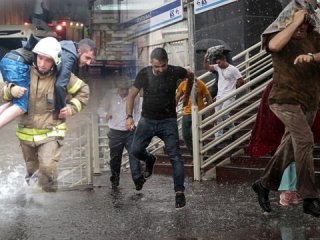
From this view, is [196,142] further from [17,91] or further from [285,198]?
[17,91]

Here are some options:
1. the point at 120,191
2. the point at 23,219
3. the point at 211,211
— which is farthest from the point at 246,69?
the point at 23,219

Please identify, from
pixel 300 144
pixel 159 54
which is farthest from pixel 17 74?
pixel 300 144

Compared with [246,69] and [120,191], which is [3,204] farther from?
[246,69]

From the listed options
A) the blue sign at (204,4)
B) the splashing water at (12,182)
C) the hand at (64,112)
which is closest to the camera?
the hand at (64,112)

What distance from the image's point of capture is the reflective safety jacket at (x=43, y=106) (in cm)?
437

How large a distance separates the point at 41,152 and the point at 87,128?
192cm

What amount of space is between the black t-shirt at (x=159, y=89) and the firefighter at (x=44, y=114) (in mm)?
1371

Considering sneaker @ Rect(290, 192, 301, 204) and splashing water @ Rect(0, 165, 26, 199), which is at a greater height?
splashing water @ Rect(0, 165, 26, 199)

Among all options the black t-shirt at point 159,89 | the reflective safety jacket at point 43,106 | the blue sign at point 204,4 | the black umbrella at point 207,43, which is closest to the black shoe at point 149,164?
the black t-shirt at point 159,89

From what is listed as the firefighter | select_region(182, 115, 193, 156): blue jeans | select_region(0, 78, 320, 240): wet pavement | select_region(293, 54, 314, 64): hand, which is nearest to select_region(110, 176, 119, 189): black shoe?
select_region(0, 78, 320, 240): wet pavement

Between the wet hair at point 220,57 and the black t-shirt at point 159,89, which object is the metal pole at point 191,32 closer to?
the black t-shirt at point 159,89

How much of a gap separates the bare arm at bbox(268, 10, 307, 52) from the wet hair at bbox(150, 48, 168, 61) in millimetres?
1397

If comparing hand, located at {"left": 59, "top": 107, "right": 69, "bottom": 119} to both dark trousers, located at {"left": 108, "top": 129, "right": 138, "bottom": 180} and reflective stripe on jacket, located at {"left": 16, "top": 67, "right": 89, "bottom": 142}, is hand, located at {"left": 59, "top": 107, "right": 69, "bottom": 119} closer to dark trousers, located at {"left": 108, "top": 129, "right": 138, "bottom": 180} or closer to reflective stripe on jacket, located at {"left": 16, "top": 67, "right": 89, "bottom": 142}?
reflective stripe on jacket, located at {"left": 16, "top": 67, "right": 89, "bottom": 142}

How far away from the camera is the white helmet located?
4.18 meters
